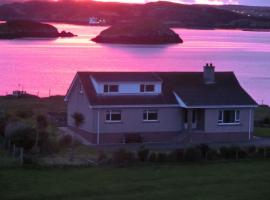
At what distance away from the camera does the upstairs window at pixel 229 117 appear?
37.2 m

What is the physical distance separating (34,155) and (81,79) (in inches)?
366

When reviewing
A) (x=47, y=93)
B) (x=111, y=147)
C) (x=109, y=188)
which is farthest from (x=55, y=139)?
(x=47, y=93)

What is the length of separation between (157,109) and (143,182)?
42.9 ft

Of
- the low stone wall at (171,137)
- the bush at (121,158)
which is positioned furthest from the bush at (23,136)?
the low stone wall at (171,137)

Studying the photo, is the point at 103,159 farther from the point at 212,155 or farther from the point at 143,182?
the point at 143,182

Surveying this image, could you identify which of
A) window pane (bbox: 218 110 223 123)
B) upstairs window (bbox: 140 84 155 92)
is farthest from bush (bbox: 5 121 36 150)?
window pane (bbox: 218 110 223 123)

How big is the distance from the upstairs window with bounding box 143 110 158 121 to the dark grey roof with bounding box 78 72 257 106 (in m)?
0.46

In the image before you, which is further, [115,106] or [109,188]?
[115,106]

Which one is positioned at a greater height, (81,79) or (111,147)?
(81,79)

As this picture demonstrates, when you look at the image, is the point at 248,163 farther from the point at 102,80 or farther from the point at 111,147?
the point at 102,80

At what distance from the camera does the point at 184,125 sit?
3703cm

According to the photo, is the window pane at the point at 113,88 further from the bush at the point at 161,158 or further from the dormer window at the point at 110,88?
the bush at the point at 161,158

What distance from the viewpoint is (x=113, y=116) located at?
3569 cm

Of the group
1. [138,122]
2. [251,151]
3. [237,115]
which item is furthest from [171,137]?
[251,151]
